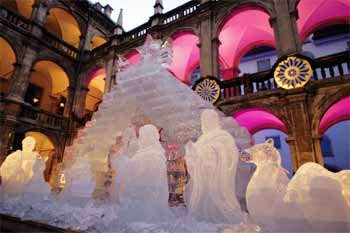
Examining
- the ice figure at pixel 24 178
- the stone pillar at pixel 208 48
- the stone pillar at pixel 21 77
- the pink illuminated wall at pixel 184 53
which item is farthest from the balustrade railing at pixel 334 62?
the stone pillar at pixel 21 77

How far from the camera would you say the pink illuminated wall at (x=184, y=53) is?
1099cm

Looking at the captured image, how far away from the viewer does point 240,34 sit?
10617 mm

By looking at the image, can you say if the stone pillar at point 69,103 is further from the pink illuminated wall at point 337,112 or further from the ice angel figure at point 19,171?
the pink illuminated wall at point 337,112

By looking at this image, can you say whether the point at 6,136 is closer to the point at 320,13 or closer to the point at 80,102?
the point at 80,102

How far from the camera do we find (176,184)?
11.4 feet

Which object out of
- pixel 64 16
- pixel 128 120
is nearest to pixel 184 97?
pixel 128 120

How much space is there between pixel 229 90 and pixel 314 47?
8.09 metres

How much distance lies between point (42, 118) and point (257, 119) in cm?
1087

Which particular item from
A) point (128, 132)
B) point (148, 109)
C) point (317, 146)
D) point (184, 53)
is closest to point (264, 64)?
point (184, 53)

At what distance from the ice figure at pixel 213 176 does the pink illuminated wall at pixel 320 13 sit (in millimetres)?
9013

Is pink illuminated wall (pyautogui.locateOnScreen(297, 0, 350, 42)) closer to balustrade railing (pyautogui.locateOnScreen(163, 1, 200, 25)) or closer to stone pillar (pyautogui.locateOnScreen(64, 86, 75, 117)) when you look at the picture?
balustrade railing (pyautogui.locateOnScreen(163, 1, 200, 25))

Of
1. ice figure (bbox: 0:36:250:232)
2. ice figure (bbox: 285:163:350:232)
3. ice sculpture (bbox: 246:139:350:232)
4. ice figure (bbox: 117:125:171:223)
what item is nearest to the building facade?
ice figure (bbox: 0:36:250:232)

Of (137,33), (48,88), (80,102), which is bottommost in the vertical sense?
(80,102)

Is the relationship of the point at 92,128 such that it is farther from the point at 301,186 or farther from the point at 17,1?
the point at 17,1
